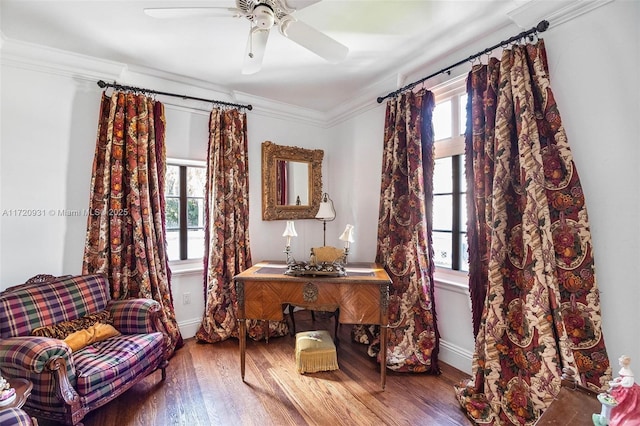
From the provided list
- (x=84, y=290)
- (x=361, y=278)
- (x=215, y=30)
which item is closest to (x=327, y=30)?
(x=215, y=30)

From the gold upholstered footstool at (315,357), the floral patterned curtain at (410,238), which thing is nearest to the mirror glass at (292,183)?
the floral patterned curtain at (410,238)

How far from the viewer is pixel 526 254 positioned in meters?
1.70

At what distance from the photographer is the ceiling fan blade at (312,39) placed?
1.48m

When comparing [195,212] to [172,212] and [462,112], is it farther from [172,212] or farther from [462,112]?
[462,112]

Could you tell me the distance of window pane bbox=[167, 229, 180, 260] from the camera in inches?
119

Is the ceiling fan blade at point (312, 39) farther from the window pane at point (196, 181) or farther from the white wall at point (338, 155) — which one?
the window pane at point (196, 181)

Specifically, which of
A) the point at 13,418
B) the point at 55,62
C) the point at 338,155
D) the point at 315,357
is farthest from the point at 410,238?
the point at 55,62

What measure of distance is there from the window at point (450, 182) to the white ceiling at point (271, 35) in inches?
15.2

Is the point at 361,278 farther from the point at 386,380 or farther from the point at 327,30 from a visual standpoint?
the point at 327,30

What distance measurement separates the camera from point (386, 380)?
225 cm

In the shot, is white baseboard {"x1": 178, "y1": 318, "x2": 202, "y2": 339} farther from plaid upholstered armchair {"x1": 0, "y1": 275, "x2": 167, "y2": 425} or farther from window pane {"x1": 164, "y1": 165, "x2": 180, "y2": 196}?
window pane {"x1": 164, "y1": 165, "x2": 180, "y2": 196}

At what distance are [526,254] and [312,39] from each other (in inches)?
69.2

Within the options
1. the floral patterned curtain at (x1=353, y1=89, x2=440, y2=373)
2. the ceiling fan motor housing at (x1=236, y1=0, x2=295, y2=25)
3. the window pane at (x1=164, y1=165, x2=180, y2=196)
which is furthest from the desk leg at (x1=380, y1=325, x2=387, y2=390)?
the window pane at (x1=164, y1=165, x2=180, y2=196)

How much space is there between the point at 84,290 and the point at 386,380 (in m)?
2.44
